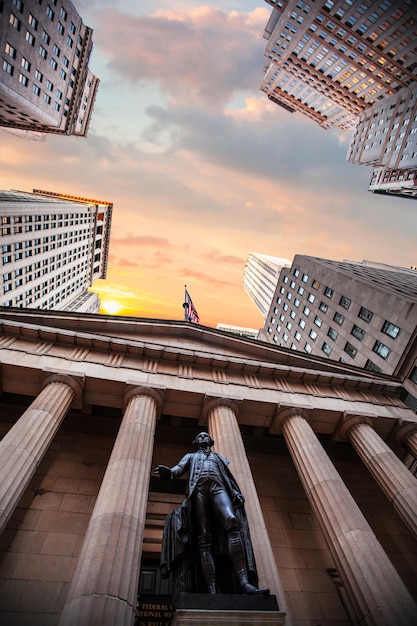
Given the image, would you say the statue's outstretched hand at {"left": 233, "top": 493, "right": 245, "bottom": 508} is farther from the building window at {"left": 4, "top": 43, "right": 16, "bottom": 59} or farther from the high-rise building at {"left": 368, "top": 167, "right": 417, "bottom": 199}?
the high-rise building at {"left": 368, "top": 167, "right": 417, "bottom": 199}

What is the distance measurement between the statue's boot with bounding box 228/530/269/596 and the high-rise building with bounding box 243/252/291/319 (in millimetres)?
82806

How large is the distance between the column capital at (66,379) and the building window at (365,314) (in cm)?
2872

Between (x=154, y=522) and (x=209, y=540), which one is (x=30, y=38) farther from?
(x=209, y=540)

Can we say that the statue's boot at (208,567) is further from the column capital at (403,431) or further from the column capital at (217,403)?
the column capital at (403,431)

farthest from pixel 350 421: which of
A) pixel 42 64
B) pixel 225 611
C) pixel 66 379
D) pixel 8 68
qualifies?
pixel 42 64

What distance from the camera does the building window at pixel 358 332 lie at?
111 feet

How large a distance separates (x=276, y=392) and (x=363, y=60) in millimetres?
80118

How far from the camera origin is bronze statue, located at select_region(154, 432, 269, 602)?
25.0ft

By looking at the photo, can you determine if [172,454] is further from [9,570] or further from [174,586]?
[174,586]

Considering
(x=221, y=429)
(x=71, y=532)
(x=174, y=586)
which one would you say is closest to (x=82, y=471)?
(x=71, y=532)

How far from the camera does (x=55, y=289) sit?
268 ft

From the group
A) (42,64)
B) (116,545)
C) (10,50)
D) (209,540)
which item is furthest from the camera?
(42,64)

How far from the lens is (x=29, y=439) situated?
12.3 m

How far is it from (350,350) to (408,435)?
1753 cm
